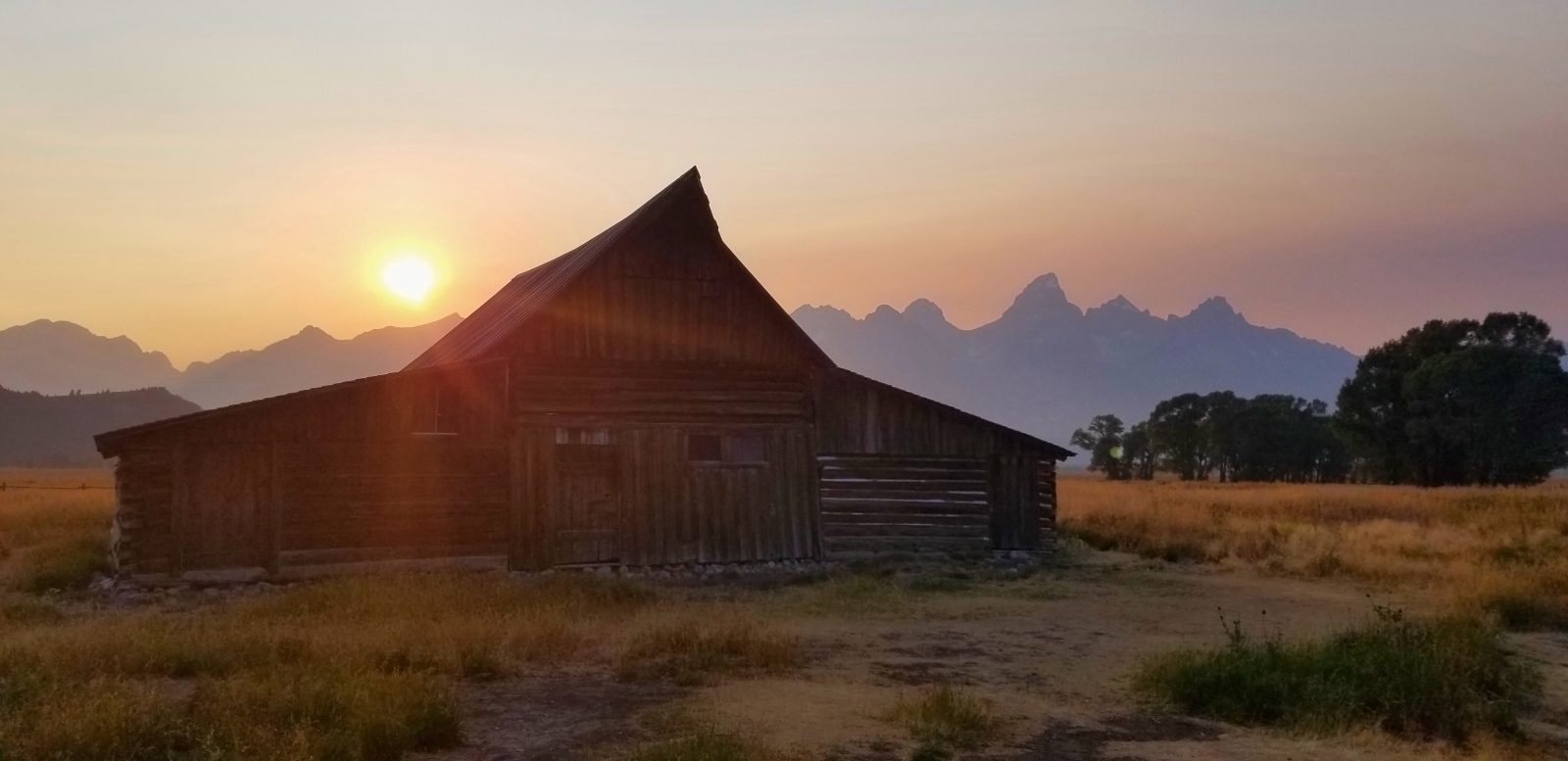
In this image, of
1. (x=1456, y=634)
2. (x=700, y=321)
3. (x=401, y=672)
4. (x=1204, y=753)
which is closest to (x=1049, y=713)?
(x=1204, y=753)

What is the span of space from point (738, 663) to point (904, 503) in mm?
11040

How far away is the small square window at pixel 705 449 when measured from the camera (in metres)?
20.0

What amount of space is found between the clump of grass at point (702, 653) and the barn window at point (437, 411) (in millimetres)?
7628

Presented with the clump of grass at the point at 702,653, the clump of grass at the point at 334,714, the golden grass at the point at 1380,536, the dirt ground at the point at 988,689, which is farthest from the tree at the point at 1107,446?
the clump of grass at the point at 334,714

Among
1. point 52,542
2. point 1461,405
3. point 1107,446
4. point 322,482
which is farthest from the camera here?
point 1107,446

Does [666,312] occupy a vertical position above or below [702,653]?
above

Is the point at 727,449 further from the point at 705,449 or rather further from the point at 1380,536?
the point at 1380,536

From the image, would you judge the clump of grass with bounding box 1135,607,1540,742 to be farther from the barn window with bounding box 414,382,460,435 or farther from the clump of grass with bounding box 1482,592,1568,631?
the barn window with bounding box 414,382,460,435

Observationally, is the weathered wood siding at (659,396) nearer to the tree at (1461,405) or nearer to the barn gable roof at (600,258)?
the barn gable roof at (600,258)

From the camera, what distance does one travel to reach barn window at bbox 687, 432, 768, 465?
2006 centimetres

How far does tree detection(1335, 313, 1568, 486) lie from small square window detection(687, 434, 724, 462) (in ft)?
144

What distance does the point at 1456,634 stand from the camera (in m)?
11.3

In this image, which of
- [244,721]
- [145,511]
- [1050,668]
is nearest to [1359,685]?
[1050,668]

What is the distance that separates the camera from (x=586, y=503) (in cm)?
1909
